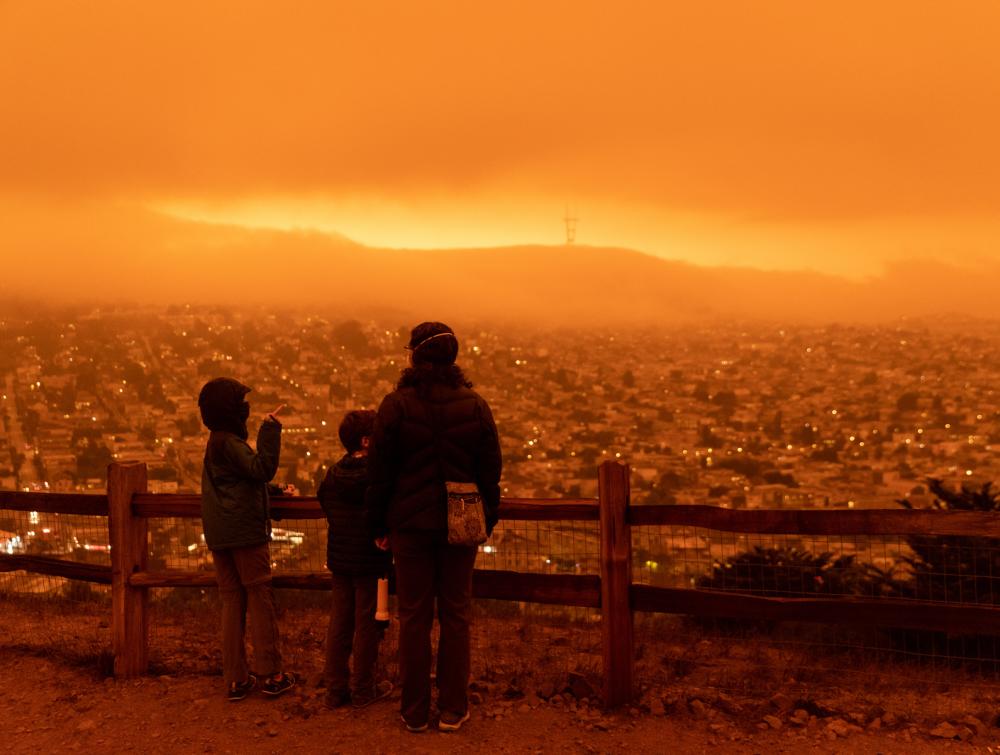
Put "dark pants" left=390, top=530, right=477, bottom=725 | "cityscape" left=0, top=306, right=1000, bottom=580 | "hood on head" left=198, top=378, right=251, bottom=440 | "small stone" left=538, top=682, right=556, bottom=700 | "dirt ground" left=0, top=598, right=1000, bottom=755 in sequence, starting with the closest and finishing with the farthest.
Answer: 1. "dark pants" left=390, top=530, right=477, bottom=725
2. "dirt ground" left=0, top=598, right=1000, bottom=755
3. "hood on head" left=198, top=378, right=251, bottom=440
4. "small stone" left=538, top=682, right=556, bottom=700
5. "cityscape" left=0, top=306, right=1000, bottom=580

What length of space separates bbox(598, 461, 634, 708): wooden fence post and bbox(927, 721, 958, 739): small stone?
1.80 meters

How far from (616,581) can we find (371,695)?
1.77 metres

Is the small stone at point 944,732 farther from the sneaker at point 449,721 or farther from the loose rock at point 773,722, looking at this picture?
the sneaker at point 449,721

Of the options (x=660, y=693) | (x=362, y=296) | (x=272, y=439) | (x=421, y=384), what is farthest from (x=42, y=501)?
(x=362, y=296)

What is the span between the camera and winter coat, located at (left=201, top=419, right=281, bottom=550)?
5.64 meters

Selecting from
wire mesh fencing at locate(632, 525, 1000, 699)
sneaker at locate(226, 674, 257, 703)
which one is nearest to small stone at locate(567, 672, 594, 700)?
wire mesh fencing at locate(632, 525, 1000, 699)

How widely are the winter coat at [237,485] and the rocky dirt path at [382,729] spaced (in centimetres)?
113

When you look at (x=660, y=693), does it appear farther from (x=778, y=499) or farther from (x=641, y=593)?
(x=778, y=499)

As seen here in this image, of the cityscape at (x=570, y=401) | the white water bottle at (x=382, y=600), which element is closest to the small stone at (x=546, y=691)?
the white water bottle at (x=382, y=600)

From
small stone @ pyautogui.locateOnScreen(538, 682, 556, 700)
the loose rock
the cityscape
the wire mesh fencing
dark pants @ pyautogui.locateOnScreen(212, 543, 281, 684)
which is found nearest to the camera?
the loose rock

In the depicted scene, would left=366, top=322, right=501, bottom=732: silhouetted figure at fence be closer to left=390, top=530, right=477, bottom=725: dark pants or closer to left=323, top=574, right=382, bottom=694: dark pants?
left=390, top=530, right=477, bottom=725: dark pants

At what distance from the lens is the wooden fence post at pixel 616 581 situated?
18.5ft

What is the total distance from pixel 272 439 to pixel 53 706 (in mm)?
2538

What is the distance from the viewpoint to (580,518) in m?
5.82
